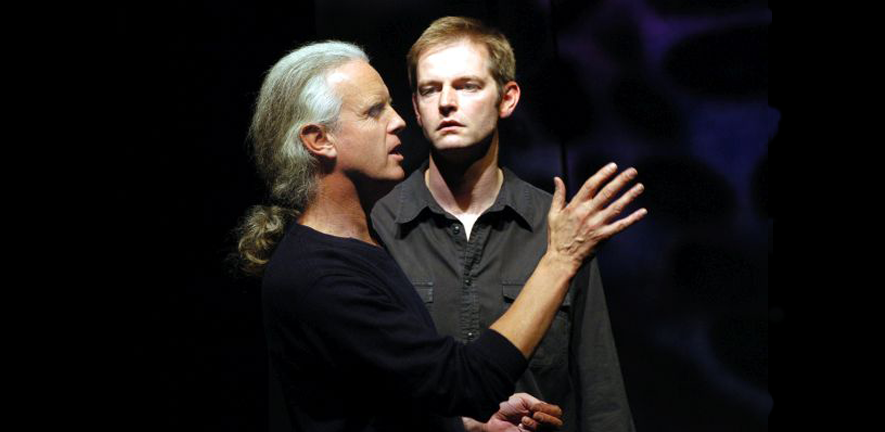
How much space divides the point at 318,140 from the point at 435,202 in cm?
58

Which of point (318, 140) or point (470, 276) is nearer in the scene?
point (318, 140)

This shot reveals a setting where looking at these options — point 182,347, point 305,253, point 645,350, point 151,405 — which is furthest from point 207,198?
point 645,350

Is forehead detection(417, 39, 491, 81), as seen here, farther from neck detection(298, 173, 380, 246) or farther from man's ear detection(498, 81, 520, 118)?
neck detection(298, 173, 380, 246)

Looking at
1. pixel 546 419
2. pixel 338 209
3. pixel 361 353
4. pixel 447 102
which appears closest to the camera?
pixel 361 353

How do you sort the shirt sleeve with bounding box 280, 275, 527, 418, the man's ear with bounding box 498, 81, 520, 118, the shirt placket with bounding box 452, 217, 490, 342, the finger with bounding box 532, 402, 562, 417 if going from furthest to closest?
the man's ear with bounding box 498, 81, 520, 118 → the shirt placket with bounding box 452, 217, 490, 342 → the finger with bounding box 532, 402, 562, 417 → the shirt sleeve with bounding box 280, 275, 527, 418

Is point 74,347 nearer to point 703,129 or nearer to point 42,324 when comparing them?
point 42,324

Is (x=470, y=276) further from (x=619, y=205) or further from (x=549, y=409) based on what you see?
(x=619, y=205)

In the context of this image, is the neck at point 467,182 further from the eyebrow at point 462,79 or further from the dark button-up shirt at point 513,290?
the eyebrow at point 462,79

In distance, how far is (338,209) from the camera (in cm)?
187

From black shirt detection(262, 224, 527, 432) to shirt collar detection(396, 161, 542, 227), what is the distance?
2.07ft

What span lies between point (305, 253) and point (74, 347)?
2.59 feet

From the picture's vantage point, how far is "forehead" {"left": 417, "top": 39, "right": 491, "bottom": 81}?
234cm

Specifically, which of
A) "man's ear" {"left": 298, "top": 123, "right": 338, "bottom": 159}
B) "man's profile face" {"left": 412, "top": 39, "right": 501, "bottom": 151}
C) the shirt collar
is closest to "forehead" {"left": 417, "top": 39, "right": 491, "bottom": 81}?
"man's profile face" {"left": 412, "top": 39, "right": 501, "bottom": 151}

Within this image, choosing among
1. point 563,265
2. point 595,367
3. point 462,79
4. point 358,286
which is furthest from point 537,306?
point 462,79
